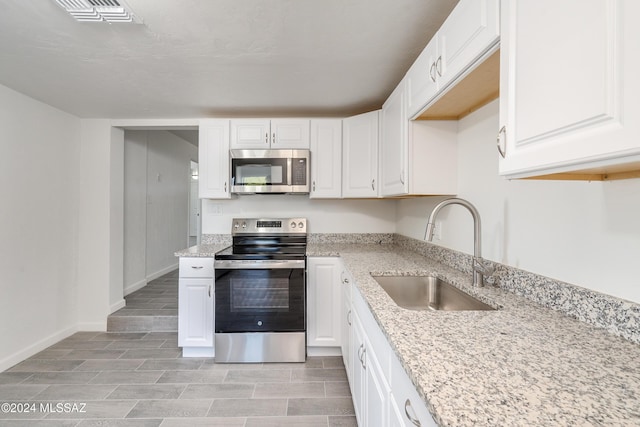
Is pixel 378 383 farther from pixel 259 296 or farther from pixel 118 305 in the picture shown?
pixel 118 305

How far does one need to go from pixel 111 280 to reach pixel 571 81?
3.80m

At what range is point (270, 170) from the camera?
8.73ft

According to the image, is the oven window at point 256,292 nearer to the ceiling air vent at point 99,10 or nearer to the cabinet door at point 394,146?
the cabinet door at point 394,146

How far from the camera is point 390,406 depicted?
0.94 metres

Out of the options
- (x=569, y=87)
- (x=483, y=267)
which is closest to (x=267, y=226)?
(x=483, y=267)

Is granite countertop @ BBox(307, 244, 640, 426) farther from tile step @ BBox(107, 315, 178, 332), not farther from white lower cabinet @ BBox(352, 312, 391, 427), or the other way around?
tile step @ BBox(107, 315, 178, 332)

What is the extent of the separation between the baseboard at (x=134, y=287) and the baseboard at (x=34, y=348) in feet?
2.16

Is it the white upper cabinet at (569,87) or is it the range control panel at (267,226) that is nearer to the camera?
the white upper cabinet at (569,87)

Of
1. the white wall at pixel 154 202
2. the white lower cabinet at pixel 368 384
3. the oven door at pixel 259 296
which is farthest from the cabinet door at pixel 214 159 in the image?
the white lower cabinet at pixel 368 384

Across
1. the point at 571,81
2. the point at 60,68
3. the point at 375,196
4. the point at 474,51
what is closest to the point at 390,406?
the point at 571,81

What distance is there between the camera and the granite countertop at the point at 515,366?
54 cm

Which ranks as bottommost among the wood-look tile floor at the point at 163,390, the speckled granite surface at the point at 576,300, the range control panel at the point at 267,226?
the wood-look tile floor at the point at 163,390

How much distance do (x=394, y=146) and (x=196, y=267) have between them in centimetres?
187

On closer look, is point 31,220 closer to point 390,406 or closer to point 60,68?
point 60,68
